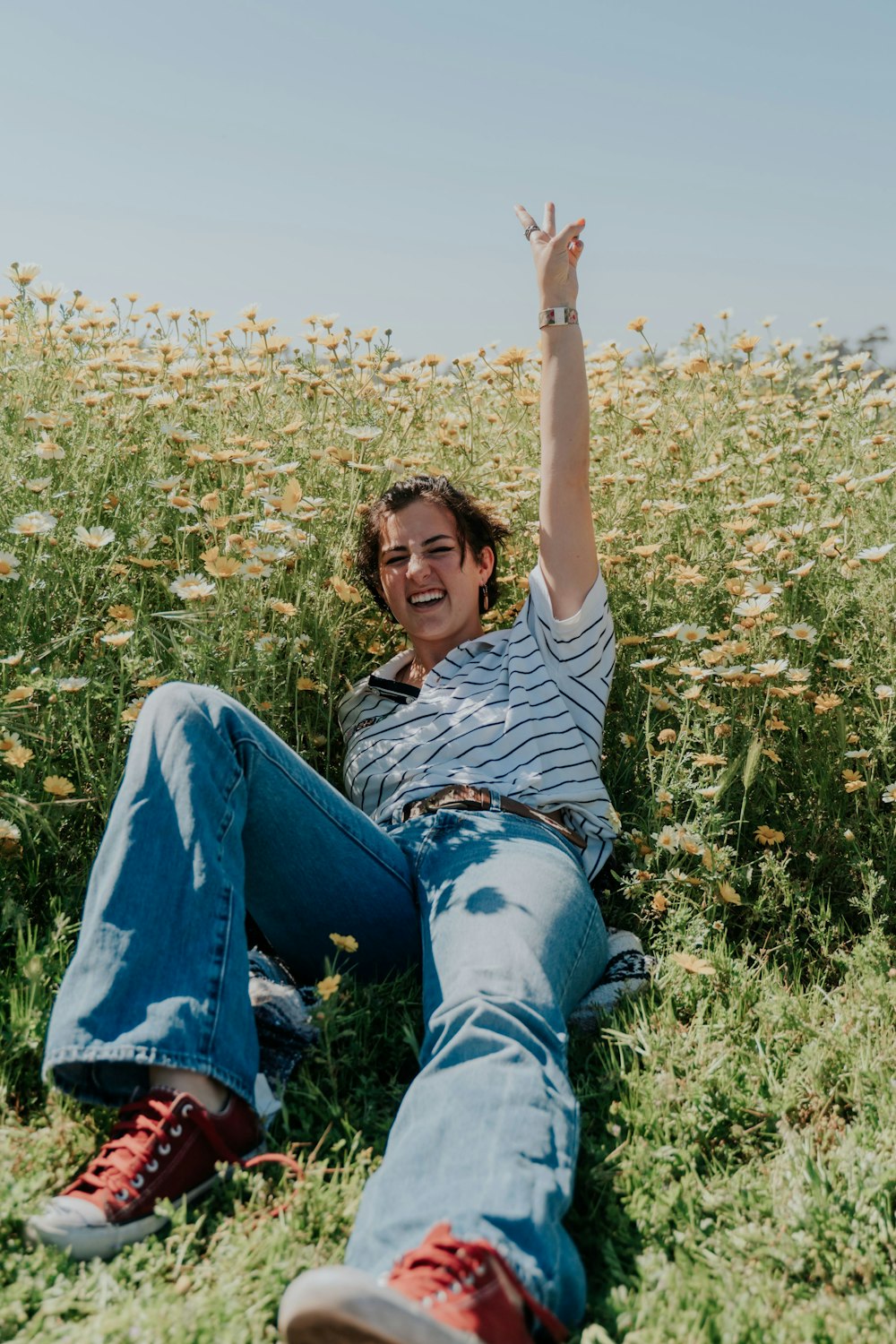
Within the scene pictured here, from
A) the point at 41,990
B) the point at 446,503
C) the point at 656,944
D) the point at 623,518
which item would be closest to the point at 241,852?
the point at 41,990

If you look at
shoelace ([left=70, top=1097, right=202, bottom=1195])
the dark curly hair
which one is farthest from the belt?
shoelace ([left=70, top=1097, right=202, bottom=1195])

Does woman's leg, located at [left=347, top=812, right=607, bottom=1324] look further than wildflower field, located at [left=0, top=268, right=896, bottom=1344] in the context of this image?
No

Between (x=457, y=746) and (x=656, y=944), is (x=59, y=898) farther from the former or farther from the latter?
(x=656, y=944)

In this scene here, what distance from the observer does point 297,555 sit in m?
2.70

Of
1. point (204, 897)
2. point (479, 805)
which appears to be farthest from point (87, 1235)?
point (479, 805)

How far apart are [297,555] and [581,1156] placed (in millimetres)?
1430

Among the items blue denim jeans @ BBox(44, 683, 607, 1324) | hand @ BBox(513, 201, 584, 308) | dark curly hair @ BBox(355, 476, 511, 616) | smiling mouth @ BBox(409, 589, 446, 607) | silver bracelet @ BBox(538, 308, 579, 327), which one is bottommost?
blue denim jeans @ BBox(44, 683, 607, 1324)

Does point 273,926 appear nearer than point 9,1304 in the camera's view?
No

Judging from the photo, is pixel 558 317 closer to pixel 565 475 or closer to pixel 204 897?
pixel 565 475

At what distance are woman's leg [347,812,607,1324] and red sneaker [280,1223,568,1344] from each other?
0.09 feet

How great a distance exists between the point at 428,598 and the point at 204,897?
107 centimetres

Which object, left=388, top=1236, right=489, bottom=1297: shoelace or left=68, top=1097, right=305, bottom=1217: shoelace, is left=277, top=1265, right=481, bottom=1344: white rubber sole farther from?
left=68, top=1097, right=305, bottom=1217: shoelace

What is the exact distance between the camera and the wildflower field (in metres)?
1.58

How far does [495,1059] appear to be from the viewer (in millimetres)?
1591
